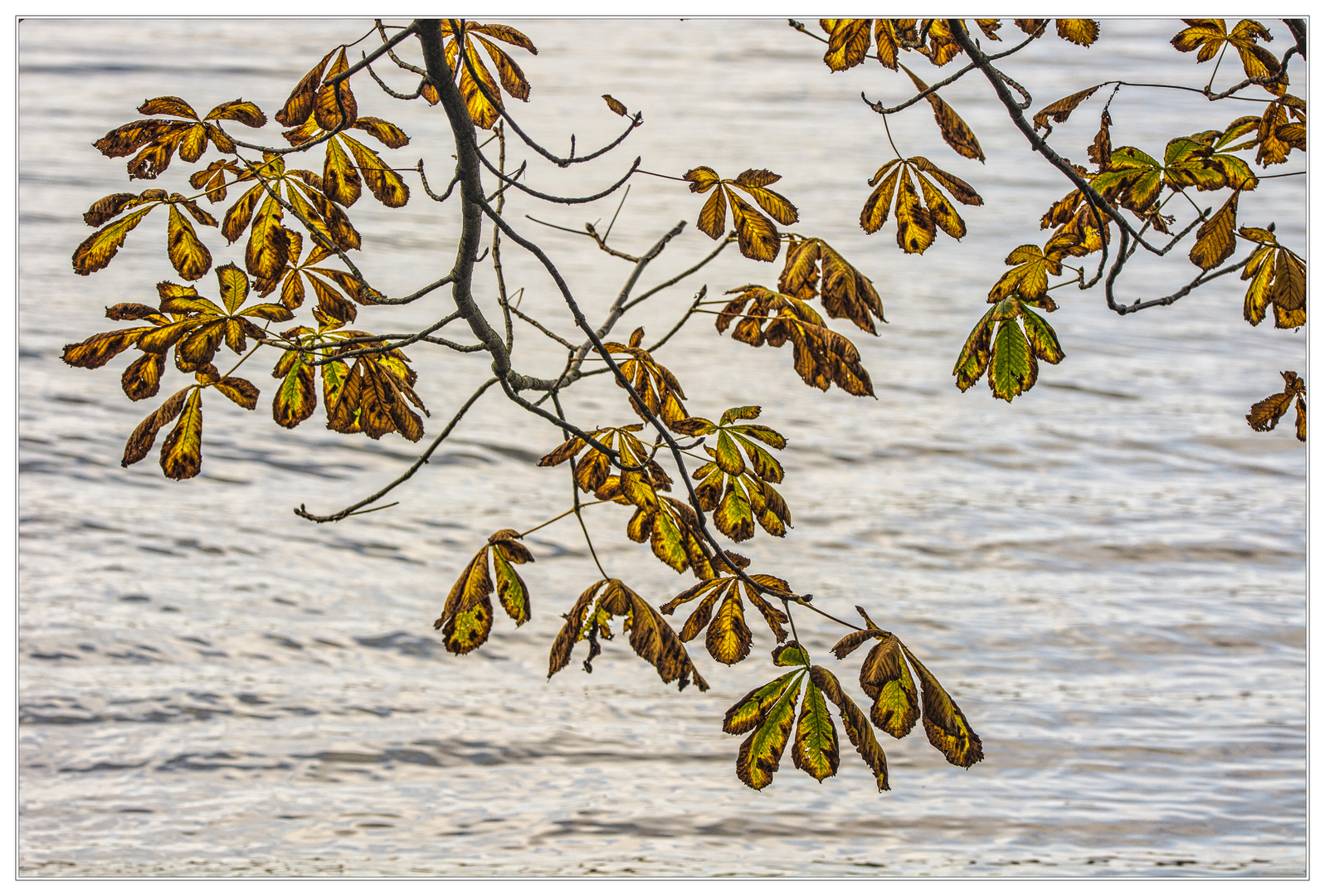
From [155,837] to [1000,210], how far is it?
782cm

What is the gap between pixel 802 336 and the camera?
163cm

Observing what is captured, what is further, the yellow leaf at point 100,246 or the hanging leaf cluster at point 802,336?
the yellow leaf at point 100,246

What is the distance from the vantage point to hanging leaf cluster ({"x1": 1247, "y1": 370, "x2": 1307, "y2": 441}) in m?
2.13

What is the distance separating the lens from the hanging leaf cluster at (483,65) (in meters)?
1.92

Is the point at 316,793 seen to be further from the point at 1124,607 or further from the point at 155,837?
the point at 1124,607

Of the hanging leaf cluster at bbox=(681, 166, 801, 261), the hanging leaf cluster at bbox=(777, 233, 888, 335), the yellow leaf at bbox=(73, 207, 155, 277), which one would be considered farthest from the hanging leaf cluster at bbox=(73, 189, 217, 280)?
the hanging leaf cluster at bbox=(777, 233, 888, 335)

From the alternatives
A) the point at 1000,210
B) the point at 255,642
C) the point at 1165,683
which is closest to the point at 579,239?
the point at 1000,210

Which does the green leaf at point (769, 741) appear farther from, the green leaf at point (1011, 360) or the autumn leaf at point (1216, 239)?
the autumn leaf at point (1216, 239)

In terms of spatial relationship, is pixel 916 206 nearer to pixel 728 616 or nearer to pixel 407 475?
pixel 728 616

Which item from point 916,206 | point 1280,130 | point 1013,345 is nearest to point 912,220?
point 916,206

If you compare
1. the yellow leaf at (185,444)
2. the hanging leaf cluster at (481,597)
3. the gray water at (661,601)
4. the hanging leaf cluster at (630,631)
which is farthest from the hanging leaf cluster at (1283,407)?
the gray water at (661,601)

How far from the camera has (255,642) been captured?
4719mm

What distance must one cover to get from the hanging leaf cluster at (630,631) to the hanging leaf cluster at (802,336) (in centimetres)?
37

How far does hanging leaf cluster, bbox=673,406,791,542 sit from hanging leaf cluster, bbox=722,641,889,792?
0.79ft
